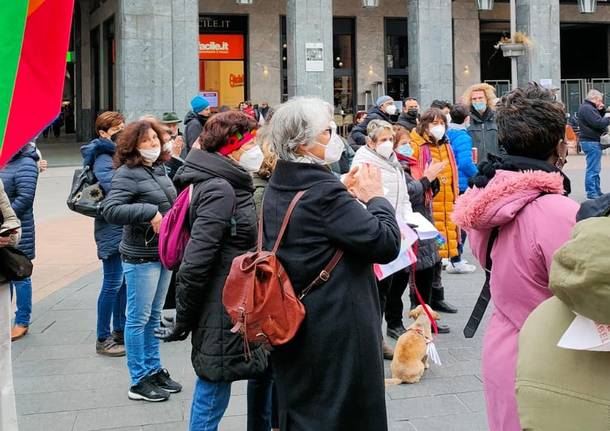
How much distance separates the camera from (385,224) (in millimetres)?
3332

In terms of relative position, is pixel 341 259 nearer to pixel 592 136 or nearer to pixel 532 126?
pixel 532 126

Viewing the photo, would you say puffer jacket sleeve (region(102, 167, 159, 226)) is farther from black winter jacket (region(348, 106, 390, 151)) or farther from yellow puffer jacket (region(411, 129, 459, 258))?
black winter jacket (region(348, 106, 390, 151))

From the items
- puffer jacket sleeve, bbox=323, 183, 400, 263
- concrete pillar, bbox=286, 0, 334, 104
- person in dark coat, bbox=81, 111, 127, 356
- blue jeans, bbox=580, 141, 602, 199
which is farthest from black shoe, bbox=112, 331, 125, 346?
concrete pillar, bbox=286, 0, 334, 104

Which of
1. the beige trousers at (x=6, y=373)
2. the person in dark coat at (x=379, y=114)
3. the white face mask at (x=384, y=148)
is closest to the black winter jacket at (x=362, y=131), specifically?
the person in dark coat at (x=379, y=114)

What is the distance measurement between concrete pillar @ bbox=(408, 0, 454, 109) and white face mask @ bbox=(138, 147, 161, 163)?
2070 cm

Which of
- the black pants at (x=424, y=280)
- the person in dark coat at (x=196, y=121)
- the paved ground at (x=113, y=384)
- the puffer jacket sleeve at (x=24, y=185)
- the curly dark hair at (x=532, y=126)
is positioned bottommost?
the paved ground at (x=113, y=384)

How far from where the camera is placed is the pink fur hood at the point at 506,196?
2.88 m

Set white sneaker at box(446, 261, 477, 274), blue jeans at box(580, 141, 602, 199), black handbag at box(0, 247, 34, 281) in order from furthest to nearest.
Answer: blue jeans at box(580, 141, 602, 199) → white sneaker at box(446, 261, 477, 274) → black handbag at box(0, 247, 34, 281)

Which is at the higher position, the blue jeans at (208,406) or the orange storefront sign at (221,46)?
the orange storefront sign at (221,46)

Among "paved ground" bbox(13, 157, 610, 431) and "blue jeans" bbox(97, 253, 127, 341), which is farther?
"blue jeans" bbox(97, 253, 127, 341)

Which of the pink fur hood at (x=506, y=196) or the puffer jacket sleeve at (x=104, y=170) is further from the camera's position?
the puffer jacket sleeve at (x=104, y=170)

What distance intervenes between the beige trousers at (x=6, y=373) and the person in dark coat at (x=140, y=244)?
121cm

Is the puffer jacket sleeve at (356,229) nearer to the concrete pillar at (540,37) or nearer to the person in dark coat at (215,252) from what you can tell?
the person in dark coat at (215,252)

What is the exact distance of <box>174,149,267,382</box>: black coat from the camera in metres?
4.00
